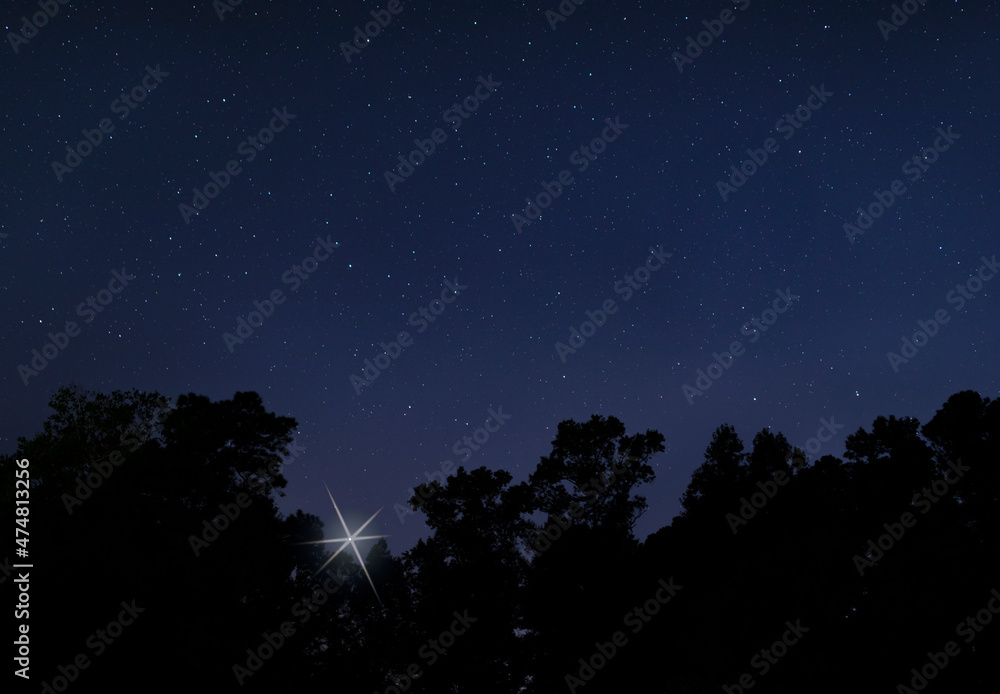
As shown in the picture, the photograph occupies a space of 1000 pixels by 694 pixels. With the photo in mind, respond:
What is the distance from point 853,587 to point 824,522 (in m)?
3.41

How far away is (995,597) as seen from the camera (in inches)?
1064

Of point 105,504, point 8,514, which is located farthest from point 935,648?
point 8,514

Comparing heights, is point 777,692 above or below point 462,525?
below

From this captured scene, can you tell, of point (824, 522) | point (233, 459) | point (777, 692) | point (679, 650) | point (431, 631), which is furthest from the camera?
point (233, 459)

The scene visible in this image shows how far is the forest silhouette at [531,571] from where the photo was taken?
2495 centimetres

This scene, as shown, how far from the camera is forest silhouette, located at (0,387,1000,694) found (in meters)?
25.0

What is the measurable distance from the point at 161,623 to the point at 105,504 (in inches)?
246

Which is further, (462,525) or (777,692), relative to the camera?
(462,525)

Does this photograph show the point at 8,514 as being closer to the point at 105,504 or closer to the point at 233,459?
the point at 105,504

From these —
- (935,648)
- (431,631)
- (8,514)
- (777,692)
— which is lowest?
(935,648)

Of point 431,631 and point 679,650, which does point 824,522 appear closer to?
point 679,650

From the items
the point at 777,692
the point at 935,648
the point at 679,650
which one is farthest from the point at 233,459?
the point at 935,648

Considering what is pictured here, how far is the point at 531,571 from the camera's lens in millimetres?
36844

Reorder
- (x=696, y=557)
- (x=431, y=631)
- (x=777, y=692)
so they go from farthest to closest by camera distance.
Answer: (x=431, y=631) → (x=696, y=557) → (x=777, y=692)
